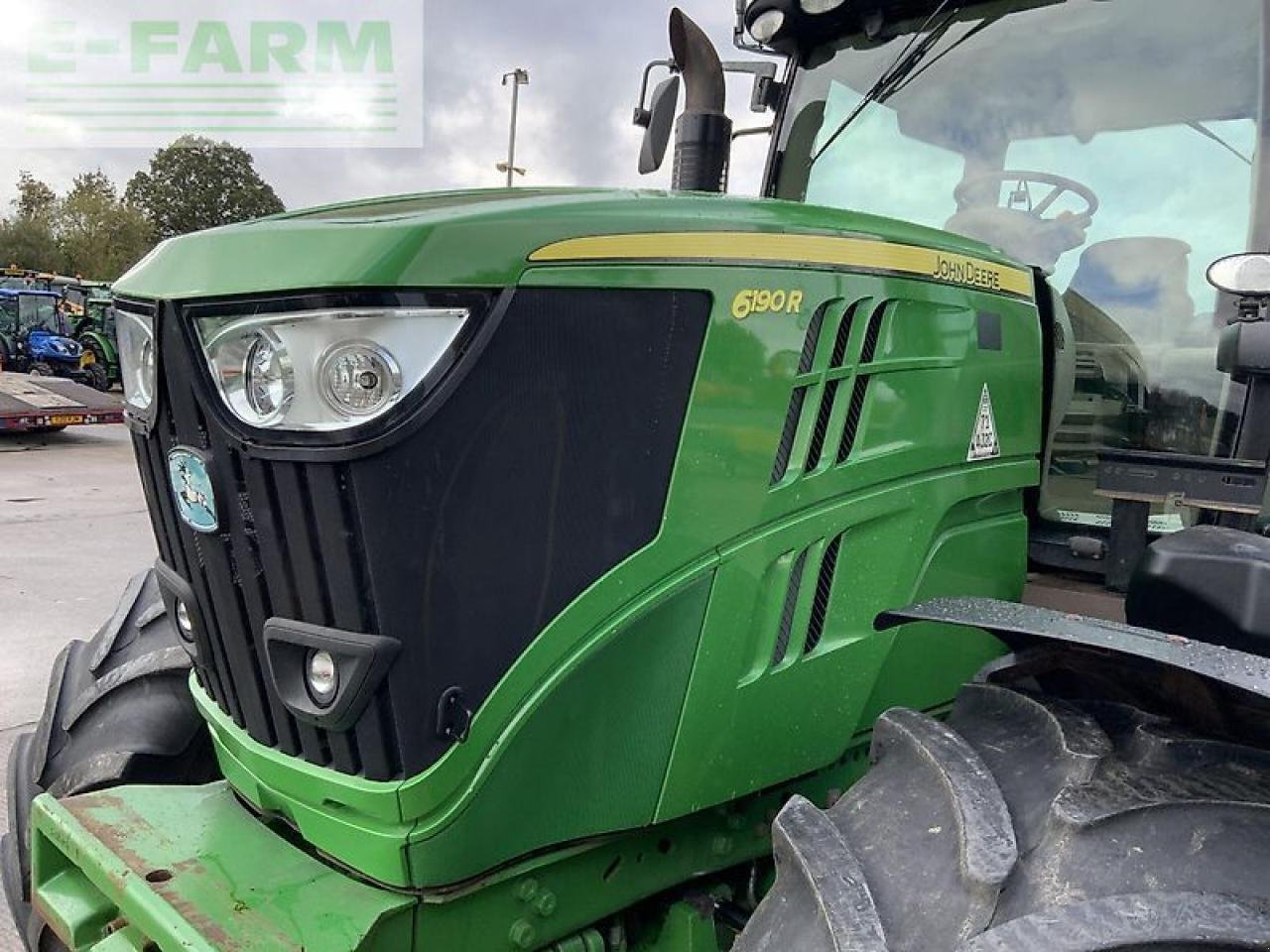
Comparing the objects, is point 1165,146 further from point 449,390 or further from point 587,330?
point 449,390

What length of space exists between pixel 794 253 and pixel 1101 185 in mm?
1005

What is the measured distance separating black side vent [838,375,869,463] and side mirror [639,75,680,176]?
104 centimetres

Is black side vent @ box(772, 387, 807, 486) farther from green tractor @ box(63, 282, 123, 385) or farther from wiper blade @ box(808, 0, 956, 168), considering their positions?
green tractor @ box(63, 282, 123, 385)

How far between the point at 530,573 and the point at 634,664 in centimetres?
21

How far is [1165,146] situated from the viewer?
2.18 metres

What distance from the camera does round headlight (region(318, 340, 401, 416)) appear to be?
1306mm

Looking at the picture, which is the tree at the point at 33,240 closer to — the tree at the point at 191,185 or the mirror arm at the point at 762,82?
the tree at the point at 191,185

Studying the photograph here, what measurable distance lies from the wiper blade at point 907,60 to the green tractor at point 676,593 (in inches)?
19.7

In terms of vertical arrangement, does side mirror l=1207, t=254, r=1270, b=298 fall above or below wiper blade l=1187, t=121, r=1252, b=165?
below

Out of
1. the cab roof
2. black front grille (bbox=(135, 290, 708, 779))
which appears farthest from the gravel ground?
the cab roof

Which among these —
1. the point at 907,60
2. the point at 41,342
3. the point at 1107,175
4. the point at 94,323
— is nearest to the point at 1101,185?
the point at 1107,175

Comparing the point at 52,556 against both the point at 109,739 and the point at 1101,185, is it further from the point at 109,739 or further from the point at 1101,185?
the point at 1101,185

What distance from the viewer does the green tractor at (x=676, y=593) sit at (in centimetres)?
131

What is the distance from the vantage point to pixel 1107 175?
224cm
